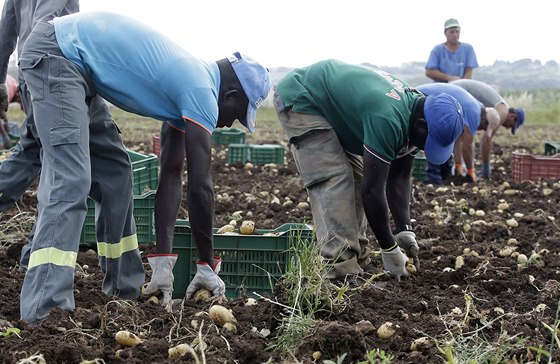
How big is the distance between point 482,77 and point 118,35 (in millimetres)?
28955

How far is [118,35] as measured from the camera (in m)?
3.53

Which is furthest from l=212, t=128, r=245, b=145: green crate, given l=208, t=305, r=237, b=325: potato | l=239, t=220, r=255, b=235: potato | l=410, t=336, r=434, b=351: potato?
l=410, t=336, r=434, b=351: potato

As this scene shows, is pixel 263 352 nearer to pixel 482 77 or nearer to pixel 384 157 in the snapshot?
pixel 384 157

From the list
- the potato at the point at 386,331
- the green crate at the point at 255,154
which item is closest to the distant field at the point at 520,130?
the green crate at the point at 255,154

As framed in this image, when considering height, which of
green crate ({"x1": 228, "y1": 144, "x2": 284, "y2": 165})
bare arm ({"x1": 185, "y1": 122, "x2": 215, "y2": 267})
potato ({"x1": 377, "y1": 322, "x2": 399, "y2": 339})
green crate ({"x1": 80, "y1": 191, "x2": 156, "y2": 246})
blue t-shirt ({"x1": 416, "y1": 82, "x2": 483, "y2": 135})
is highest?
bare arm ({"x1": 185, "y1": 122, "x2": 215, "y2": 267})

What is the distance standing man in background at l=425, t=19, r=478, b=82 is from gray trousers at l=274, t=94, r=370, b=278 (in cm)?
498

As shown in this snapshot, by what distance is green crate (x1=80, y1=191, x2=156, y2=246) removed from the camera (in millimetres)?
4977

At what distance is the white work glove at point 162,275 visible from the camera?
147 inches

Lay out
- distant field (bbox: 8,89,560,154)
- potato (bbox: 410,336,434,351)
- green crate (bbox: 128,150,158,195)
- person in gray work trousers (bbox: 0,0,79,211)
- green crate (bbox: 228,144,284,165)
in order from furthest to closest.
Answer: distant field (bbox: 8,89,560,154) → green crate (bbox: 228,144,284,165) → green crate (bbox: 128,150,158,195) → person in gray work trousers (bbox: 0,0,79,211) → potato (bbox: 410,336,434,351)

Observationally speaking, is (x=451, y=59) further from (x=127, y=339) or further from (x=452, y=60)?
(x=127, y=339)

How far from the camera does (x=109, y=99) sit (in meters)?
3.64

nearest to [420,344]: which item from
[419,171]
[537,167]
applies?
[419,171]

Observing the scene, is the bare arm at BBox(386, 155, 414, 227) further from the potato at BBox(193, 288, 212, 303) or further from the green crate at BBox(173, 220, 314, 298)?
the potato at BBox(193, 288, 212, 303)

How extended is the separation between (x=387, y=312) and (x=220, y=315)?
826mm
